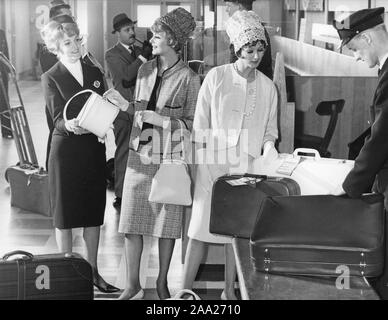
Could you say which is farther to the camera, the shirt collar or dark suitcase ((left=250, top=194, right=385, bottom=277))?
the shirt collar

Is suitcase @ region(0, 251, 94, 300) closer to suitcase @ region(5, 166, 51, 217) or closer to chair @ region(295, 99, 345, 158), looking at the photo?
chair @ region(295, 99, 345, 158)

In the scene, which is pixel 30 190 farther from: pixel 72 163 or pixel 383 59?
pixel 383 59

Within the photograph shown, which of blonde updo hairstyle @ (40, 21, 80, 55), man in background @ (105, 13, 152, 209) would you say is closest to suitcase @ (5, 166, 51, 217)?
man in background @ (105, 13, 152, 209)

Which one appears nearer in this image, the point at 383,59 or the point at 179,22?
the point at 383,59

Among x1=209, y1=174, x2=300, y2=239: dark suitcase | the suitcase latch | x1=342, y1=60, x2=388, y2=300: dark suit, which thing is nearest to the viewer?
the suitcase latch

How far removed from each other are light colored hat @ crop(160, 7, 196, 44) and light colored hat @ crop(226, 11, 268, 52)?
0.22 metres

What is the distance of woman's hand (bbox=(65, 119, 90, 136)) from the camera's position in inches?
153

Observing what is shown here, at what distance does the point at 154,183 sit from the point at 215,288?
2.81ft

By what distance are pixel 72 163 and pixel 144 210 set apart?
45 centimetres

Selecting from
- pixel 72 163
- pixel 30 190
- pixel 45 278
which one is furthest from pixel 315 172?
pixel 30 190

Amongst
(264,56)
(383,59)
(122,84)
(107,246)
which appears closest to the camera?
(383,59)

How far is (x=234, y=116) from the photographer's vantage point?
3760mm

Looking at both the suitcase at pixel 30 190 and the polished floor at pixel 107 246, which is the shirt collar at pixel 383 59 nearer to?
Answer: the polished floor at pixel 107 246

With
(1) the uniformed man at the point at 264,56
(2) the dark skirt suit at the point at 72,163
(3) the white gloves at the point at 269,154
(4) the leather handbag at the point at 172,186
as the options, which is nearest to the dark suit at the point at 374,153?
(3) the white gloves at the point at 269,154
